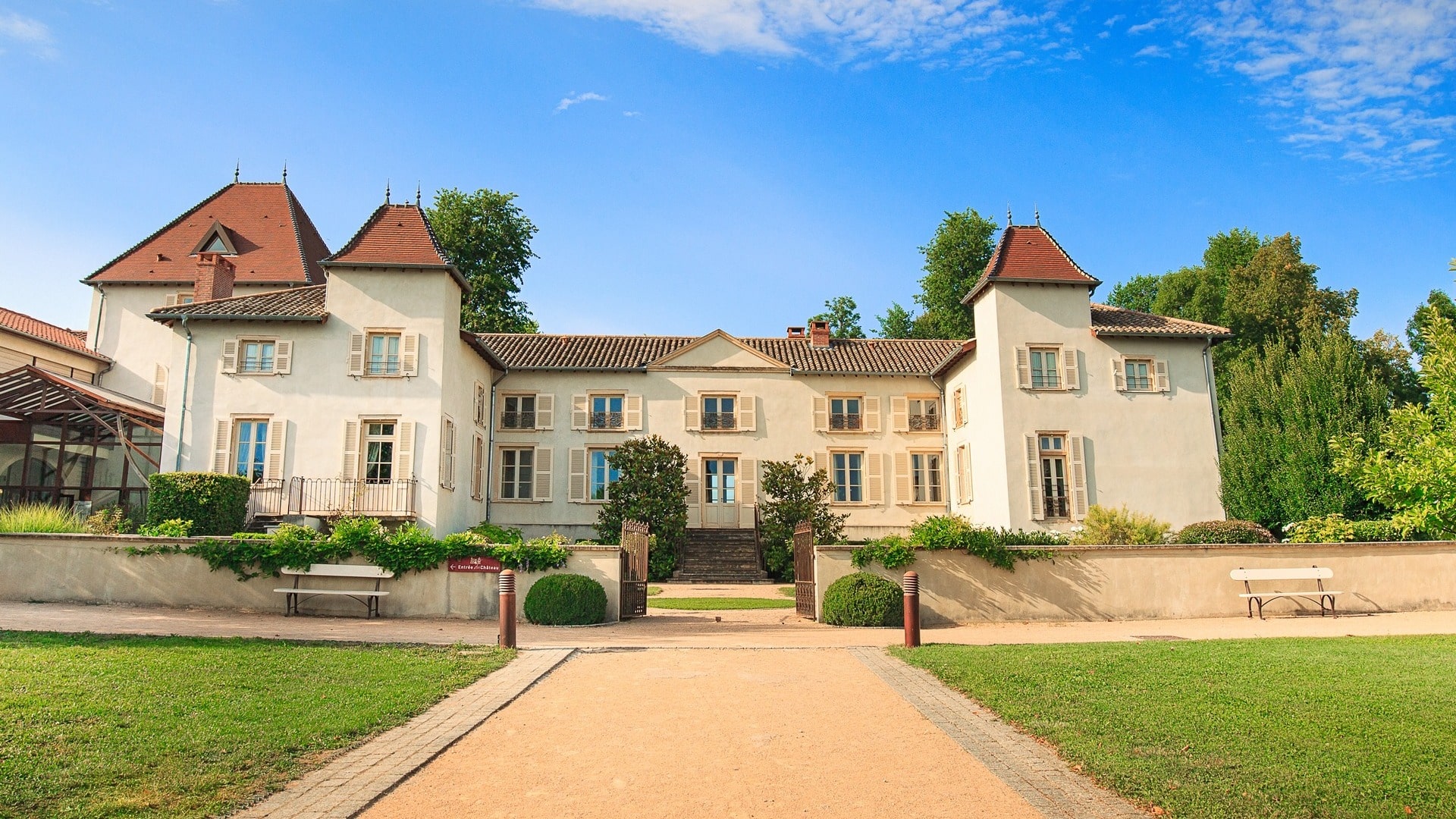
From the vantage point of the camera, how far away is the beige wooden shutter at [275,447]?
23047mm

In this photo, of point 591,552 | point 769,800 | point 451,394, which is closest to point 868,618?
point 591,552

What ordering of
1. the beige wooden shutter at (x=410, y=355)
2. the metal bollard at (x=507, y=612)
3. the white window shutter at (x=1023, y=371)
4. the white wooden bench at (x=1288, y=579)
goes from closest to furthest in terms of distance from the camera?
the metal bollard at (x=507, y=612) → the white wooden bench at (x=1288, y=579) → the beige wooden shutter at (x=410, y=355) → the white window shutter at (x=1023, y=371)

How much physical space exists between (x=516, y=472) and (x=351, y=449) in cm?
650

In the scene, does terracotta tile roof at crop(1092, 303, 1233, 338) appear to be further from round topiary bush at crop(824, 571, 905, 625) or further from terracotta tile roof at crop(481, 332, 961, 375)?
round topiary bush at crop(824, 571, 905, 625)

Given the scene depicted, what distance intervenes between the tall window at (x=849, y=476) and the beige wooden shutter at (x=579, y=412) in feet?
26.1

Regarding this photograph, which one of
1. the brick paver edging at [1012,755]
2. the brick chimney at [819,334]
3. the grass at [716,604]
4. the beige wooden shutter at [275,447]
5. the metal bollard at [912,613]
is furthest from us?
the brick chimney at [819,334]

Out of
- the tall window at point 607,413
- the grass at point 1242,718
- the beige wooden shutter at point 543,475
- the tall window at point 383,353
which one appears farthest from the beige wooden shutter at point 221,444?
the grass at point 1242,718

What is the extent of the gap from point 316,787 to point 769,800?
8.97ft

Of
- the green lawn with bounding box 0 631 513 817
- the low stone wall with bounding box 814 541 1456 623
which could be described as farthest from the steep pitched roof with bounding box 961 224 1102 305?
the green lawn with bounding box 0 631 513 817

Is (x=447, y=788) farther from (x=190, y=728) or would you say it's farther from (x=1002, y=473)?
(x=1002, y=473)

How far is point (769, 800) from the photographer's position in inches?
223

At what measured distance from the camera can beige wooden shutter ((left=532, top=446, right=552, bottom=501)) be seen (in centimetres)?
2870

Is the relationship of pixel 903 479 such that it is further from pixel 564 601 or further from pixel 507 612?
pixel 507 612

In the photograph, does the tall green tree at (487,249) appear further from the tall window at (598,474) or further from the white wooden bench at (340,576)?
the white wooden bench at (340,576)
